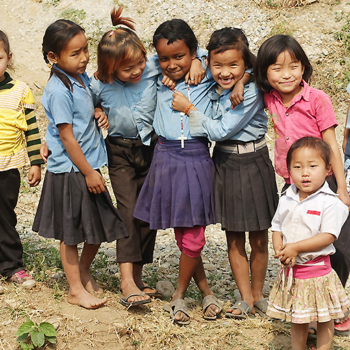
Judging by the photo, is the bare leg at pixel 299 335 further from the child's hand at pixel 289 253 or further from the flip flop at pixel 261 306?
the flip flop at pixel 261 306

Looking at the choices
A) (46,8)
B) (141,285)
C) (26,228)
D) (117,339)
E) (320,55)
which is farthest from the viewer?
(46,8)

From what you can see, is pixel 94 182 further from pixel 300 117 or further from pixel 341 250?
pixel 341 250

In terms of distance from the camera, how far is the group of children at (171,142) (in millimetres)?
A: 2969

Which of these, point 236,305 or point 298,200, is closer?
point 298,200

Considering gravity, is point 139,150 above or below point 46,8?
below

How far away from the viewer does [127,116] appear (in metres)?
3.24

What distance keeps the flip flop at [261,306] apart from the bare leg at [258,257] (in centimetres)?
4

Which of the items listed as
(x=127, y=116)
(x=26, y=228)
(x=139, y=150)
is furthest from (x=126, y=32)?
(x=26, y=228)

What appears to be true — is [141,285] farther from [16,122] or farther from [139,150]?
[16,122]

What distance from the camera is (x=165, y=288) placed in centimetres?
396

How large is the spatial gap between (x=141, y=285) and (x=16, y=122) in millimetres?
1523

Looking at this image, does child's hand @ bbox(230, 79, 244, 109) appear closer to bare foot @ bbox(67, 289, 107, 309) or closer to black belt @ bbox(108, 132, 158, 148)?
black belt @ bbox(108, 132, 158, 148)

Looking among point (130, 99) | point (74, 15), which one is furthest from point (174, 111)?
point (74, 15)

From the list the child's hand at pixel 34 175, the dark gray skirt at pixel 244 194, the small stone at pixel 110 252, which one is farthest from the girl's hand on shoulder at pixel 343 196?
the small stone at pixel 110 252
